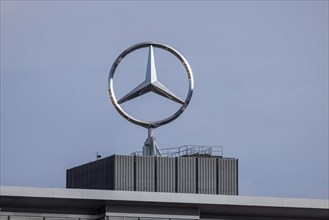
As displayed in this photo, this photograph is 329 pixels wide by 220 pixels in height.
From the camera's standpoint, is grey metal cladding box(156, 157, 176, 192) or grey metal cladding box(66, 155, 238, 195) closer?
grey metal cladding box(66, 155, 238, 195)

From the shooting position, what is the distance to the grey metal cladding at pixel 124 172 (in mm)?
132375

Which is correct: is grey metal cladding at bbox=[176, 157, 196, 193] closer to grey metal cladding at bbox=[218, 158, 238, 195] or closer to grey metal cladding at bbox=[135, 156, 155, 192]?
grey metal cladding at bbox=[135, 156, 155, 192]

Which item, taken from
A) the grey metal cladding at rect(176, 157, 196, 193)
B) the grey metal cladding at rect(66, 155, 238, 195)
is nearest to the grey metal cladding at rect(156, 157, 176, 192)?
the grey metal cladding at rect(66, 155, 238, 195)

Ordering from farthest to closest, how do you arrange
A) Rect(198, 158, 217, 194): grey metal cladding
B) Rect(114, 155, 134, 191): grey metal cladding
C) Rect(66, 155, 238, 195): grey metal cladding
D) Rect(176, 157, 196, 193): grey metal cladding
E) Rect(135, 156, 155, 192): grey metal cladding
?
Rect(198, 158, 217, 194): grey metal cladding → Rect(176, 157, 196, 193): grey metal cladding → Rect(135, 156, 155, 192): grey metal cladding → Rect(66, 155, 238, 195): grey metal cladding → Rect(114, 155, 134, 191): grey metal cladding

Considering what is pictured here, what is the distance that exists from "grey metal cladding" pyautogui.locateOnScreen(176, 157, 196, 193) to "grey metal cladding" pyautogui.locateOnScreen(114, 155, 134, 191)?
15.1ft

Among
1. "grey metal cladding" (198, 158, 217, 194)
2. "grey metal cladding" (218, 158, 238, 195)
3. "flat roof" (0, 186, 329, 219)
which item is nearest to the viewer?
"flat roof" (0, 186, 329, 219)

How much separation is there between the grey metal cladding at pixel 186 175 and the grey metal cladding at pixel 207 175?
707mm

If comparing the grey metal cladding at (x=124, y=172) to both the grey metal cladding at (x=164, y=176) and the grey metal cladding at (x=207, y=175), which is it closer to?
the grey metal cladding at (x=164, y=176)

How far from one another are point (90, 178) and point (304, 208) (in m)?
21.0

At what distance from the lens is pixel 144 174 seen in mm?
133250

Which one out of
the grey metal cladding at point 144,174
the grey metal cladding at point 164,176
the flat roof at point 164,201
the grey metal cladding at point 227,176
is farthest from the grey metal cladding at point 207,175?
the grey metal cladding at point 144,174

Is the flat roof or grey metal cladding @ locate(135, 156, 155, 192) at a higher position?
grey metal cladding @ locate(135, 156, 155, 192)

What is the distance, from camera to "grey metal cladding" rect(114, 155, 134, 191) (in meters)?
132

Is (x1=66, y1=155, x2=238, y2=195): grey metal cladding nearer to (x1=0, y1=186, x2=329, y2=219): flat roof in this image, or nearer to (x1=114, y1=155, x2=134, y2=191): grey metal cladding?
(x1=114, y1=155, x2=134, y2=191): grey metal cladding
